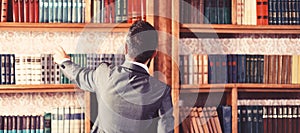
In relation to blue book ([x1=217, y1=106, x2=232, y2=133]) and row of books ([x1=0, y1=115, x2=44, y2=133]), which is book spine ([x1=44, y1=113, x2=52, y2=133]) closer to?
row of books ([x1=0, y1=115, x2=44, y2=133])

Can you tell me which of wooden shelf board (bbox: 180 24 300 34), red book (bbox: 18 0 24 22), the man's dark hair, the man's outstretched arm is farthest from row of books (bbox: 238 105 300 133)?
red book (bbox: 18 0 24 22)

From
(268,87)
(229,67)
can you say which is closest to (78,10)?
(229,67)

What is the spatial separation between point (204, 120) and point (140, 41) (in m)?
0.67

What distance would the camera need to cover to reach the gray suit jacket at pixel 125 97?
315cm

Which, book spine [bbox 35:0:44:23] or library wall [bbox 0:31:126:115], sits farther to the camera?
library wall [bbox 0:31:126:115]

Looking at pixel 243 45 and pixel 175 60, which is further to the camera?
pixel 243 45

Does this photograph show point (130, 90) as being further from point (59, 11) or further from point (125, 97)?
point (59, 11)

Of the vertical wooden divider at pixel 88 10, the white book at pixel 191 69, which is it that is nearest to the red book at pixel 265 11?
the white book at pixel 191 69

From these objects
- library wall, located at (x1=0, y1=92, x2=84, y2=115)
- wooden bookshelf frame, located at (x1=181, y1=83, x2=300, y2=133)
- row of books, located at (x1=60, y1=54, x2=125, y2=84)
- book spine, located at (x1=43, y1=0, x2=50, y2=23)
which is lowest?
library wall, located at (x1=0, y1=92, x2=84, y2=115)

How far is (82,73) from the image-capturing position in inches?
126

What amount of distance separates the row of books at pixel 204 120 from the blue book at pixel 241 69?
192 millimetres

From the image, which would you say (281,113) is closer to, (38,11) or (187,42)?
(187,42)

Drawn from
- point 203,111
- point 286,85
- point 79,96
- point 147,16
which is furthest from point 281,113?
point 79,96

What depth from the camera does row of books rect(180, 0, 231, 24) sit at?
3455 mm
